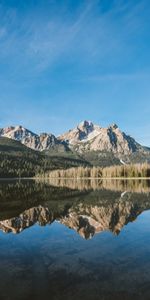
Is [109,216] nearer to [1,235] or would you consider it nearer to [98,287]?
[1,235]

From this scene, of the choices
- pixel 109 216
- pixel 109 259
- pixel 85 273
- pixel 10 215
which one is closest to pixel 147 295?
pixel 85 273

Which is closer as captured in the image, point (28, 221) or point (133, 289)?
point (133, 289)

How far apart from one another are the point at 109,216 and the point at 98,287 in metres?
19.9

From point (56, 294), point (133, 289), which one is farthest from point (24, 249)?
point (133, 289)

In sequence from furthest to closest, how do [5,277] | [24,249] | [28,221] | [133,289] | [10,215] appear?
[10,215] → [28,221] → [24,249] → [5,277] → [133,289]

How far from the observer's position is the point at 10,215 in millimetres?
35969

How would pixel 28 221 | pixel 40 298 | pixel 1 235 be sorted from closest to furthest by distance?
pixel 40 298, pixel 1 235, pixel 28 221

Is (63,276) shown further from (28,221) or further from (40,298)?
(28,221)

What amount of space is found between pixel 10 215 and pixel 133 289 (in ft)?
82.2

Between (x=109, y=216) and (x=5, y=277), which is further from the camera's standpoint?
(x=109, y=216)

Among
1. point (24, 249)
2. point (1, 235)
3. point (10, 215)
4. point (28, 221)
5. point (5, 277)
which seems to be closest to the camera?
point (5, 277)

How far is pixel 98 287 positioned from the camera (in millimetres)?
13797

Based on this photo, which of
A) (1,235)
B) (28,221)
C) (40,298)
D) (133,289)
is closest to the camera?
(40,298)

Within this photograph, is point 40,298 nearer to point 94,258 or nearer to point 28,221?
point 94,258
